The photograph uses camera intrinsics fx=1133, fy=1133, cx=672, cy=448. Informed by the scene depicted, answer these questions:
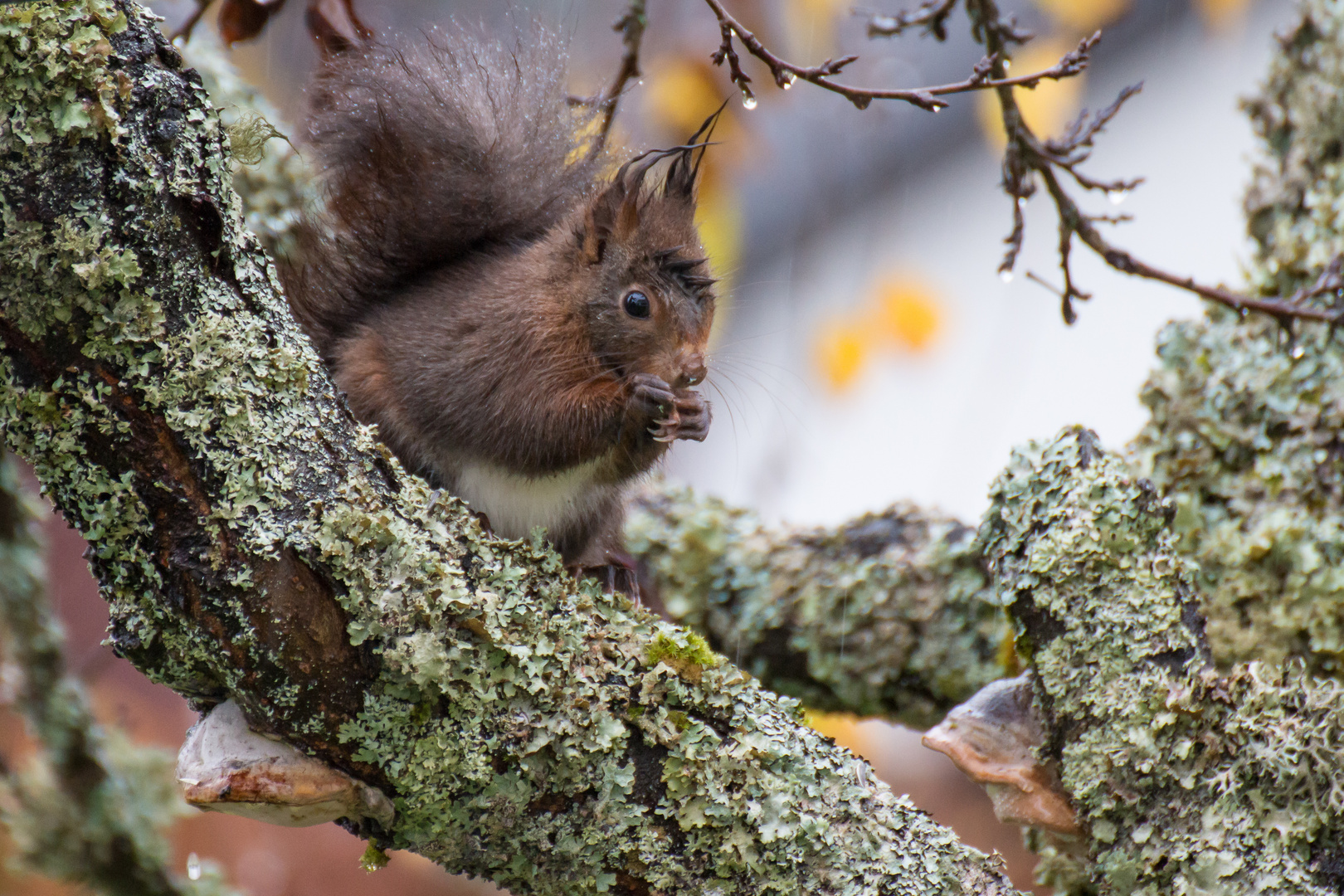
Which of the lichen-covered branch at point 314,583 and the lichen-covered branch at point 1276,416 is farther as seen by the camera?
the lichen-covered branch at point 1276,416

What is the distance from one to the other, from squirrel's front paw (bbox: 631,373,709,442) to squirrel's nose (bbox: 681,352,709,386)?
3 centimetres

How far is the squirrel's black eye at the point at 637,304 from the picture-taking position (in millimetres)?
2012

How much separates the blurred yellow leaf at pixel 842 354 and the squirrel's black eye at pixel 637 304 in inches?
90.4

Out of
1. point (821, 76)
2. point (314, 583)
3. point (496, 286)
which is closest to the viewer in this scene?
point (314, 583)

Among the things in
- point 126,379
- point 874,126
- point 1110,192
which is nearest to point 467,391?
point 126,379

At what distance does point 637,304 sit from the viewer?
79.4 inches

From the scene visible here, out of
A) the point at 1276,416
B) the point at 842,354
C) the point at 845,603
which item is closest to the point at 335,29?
the point at 845,603

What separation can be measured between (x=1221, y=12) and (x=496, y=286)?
9.39ft

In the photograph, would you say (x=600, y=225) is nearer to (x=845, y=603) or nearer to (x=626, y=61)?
(x=626, y=61)

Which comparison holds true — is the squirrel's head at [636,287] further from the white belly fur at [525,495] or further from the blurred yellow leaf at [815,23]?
the blurred yellow leaf at [815,23]

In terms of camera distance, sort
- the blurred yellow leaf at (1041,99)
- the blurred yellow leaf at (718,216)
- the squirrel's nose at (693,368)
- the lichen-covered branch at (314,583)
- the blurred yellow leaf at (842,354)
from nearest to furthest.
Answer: the lichen-covered branch at (314,583) → the squirrel's nose at (693,368) → the blurred yellow leaf at (718,216) → the blurred yellow leaf at (1041,99) → the blurred yellow leaf at (842,354)

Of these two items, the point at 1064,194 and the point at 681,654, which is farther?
Answer: the point at 1064,194

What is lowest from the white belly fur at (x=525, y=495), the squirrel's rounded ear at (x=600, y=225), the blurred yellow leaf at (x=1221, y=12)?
the white belly fur at (x=525, y=495)

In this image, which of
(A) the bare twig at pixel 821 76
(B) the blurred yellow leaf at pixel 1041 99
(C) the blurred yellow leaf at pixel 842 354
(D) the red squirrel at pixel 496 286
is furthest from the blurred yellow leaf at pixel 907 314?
(A) the bare twig at pixel 821 76
